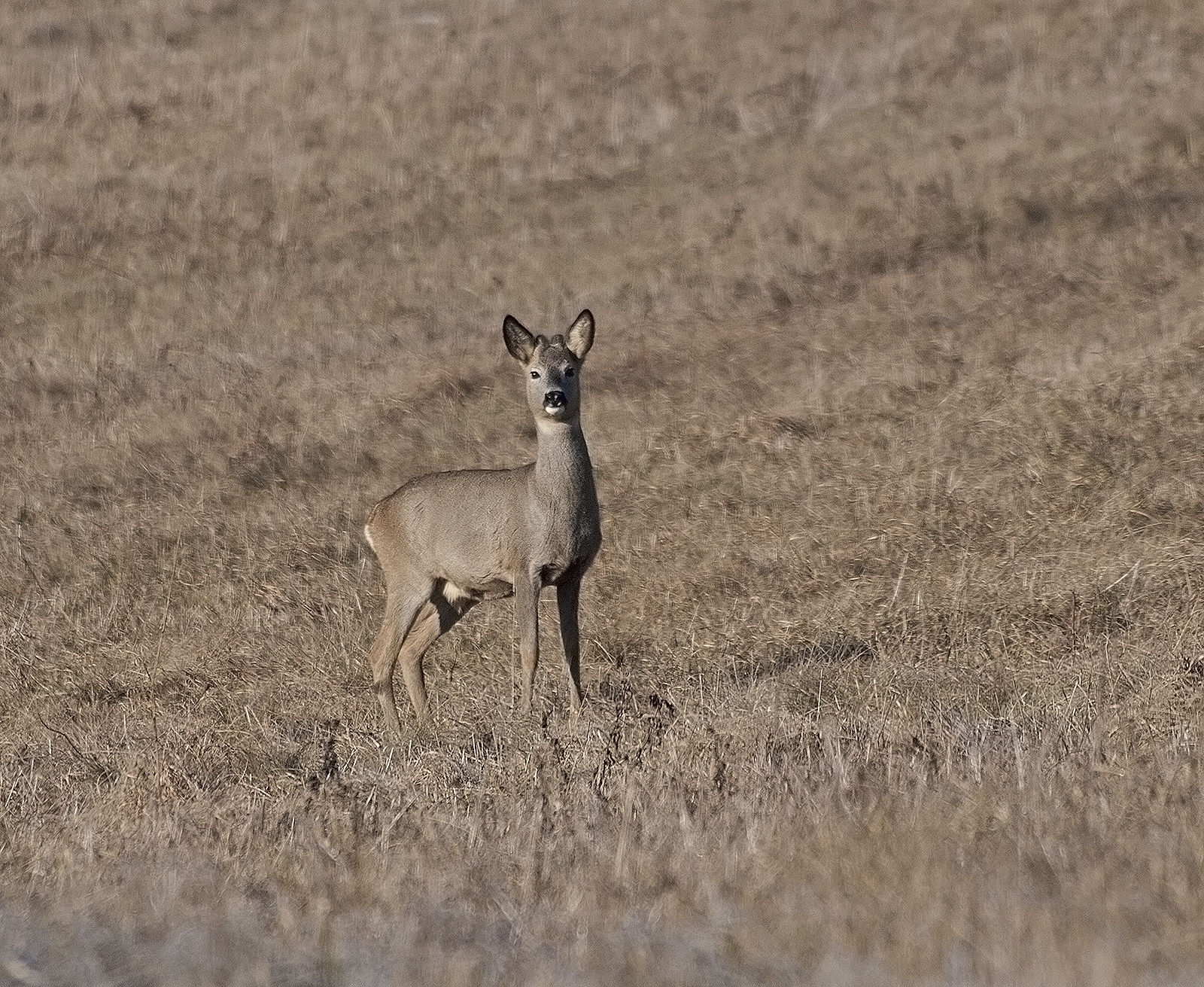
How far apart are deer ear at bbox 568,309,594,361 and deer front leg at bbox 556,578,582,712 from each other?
129 cm

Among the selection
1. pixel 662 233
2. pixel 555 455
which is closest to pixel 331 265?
pixel 662 233

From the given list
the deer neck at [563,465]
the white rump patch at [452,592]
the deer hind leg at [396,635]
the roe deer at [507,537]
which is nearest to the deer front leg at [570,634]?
the roe deer at [507,537]

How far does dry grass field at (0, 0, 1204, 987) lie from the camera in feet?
17.6

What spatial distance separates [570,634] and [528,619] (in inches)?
8.5

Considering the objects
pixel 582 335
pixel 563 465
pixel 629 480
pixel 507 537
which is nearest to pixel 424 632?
pixel 507 537

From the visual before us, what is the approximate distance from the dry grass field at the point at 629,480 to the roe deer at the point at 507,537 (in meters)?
0.33

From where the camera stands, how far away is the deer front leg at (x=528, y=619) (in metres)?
9.61

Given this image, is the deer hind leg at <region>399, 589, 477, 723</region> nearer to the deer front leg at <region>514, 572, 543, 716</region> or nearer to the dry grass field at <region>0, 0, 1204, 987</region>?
the dry grass field at <region>0, 0, 1204, 987</region>

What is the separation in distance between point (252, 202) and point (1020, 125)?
28.3 feet

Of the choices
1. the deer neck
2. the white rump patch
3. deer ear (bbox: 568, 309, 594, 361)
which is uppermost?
deer ear (bbox: 568, 309, 594, 361)

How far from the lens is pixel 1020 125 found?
21.7 m

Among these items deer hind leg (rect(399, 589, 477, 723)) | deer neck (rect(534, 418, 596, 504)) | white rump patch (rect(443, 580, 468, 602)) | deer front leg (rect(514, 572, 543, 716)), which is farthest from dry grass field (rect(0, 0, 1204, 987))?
deer neck (rect(534, 418, 596, 504))

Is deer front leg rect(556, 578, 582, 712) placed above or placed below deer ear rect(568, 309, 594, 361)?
below

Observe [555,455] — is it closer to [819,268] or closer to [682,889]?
[682,889]
